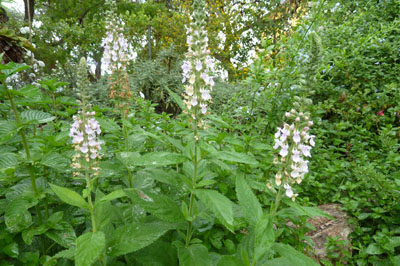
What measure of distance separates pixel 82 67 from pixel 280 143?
146cm

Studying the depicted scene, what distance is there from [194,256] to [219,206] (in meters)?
0.44

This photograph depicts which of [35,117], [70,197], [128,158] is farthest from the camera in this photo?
[35,117]

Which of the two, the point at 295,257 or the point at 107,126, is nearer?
the point at 295,257

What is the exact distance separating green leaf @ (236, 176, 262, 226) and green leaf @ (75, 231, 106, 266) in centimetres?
76

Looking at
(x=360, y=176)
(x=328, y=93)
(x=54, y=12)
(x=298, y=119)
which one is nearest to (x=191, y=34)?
(x=298, y=119)

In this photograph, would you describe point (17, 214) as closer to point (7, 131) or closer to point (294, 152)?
point (7, 131)

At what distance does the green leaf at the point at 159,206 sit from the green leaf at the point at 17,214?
2.52ft

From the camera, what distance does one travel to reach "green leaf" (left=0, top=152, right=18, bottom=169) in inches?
65.0

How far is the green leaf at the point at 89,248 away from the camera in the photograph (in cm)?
116

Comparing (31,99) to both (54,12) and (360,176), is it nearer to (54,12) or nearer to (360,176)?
(360,176)

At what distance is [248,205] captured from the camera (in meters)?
1.39

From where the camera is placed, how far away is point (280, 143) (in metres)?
1.49

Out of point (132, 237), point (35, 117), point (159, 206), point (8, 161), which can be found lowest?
point (132, 237)

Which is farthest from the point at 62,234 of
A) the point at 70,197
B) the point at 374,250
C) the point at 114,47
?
the point at 374,250
